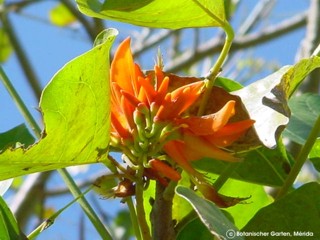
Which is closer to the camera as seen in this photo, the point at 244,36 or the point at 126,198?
the point at 126,198

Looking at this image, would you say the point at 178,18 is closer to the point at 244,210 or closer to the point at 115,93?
the point at 115,93

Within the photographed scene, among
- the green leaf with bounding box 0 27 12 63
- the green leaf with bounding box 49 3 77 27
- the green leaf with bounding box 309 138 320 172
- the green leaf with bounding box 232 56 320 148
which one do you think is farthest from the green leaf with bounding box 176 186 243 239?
the green leaf with bounding box 49 3 77 27

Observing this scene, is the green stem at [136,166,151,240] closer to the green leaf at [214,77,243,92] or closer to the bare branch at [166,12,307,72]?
the green leaf at [214,77,243,92]

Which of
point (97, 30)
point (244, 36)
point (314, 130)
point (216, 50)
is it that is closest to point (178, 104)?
point (314, 130)

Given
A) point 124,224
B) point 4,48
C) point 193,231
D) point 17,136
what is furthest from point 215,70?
point 4,48

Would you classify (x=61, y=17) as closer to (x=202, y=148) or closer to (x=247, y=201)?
(x=247, y=201)
